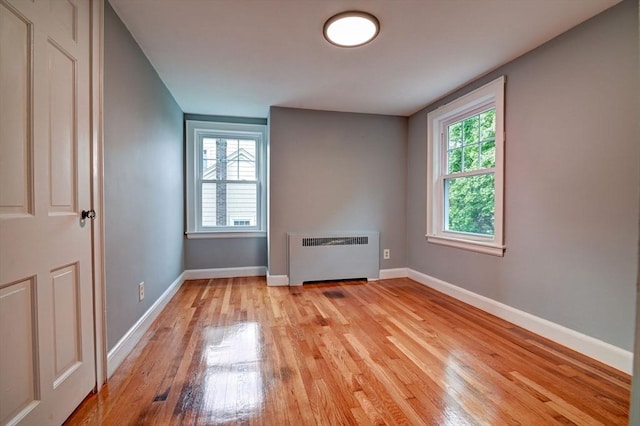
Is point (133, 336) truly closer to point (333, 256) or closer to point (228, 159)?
point (333, 256)

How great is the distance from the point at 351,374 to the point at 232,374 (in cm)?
69

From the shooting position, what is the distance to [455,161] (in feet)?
10.1

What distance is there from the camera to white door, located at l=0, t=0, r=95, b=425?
959 millimetres

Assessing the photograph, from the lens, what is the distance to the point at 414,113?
144 inches

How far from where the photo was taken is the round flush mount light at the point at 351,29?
1751 mm

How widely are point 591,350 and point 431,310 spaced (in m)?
1.08

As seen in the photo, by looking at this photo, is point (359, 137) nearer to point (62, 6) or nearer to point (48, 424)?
point (62, 6)

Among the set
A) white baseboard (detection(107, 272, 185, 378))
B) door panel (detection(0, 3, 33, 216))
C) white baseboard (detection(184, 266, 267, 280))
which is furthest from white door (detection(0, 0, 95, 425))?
white baseboard (detection(184, 266, 267, 280))

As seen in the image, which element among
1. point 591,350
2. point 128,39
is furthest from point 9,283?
point 591,350

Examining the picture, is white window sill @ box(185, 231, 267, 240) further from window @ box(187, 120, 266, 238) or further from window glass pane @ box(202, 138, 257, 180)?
window glass pane @ box(202, 138, 257, 180)

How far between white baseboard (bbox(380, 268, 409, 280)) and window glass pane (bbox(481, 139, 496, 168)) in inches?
68.7

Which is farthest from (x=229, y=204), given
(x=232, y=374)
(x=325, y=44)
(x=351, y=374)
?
(x=351, y=374)

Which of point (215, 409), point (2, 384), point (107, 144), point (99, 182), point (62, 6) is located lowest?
point (215, 409)

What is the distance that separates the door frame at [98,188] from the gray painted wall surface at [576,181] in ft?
9.56
